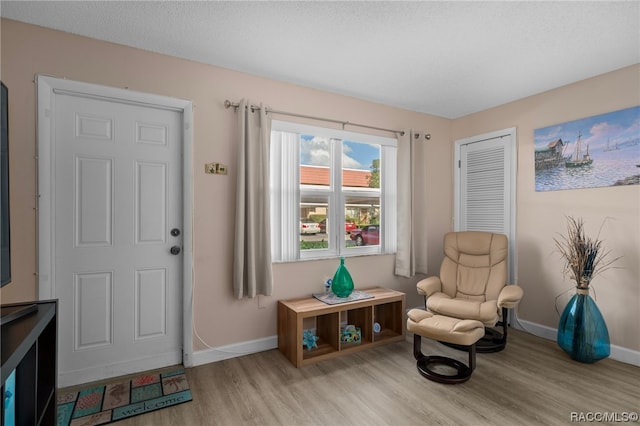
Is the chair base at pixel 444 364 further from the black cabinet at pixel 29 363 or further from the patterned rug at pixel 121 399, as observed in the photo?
the black cabinet at pixel 29 363

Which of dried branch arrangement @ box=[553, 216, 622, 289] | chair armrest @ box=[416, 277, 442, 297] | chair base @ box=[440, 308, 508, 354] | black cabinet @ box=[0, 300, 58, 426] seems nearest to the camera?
black cabinet @ box=[0, 300, 58, 426]

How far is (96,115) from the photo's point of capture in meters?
2.38

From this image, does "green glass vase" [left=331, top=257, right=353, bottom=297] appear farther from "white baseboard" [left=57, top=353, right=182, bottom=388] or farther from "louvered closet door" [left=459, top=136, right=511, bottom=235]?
"louvered closet door" [left=459, top=136, right=511, bottom=235]

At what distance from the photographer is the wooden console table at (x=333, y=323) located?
272 cm

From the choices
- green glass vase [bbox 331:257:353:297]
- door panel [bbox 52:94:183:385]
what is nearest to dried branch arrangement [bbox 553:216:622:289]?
green glass vase [bbox 331:257:353:297]

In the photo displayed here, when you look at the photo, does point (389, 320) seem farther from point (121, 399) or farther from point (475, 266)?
point (121, 399)

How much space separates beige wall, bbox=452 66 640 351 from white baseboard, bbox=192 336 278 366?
2.71 metres

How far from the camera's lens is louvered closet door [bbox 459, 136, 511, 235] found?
367 cm

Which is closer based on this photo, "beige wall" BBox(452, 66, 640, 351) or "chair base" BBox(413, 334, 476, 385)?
"chair base" BBox(413, 334, 476, 385)

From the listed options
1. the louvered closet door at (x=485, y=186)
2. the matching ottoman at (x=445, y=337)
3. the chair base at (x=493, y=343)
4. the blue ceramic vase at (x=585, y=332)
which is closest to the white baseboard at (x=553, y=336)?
the blue ceramic vase at (x=585, y=332)

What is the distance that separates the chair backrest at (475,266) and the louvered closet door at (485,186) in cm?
56

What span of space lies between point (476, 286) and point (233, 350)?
2393 millimetres

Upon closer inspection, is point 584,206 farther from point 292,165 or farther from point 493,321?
point 292,165

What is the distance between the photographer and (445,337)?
2445 mm
